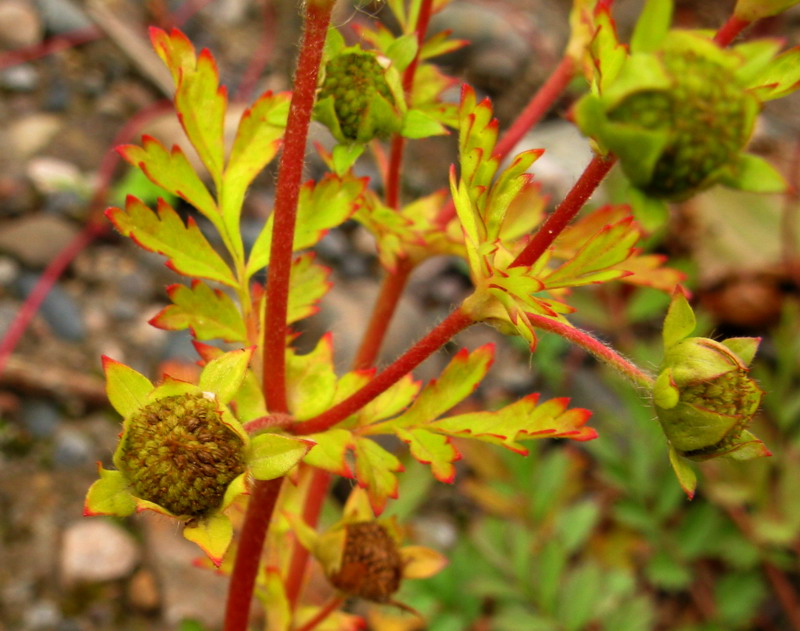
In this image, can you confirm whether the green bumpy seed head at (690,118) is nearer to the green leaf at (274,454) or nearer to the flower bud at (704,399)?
the flower bud at (704,399)

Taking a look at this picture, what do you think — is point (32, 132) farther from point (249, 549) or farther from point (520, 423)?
point (520, 423)

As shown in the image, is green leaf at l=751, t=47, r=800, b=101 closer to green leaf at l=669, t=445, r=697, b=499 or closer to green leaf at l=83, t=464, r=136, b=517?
green leaf at l=669, t=445, r=697, b=499

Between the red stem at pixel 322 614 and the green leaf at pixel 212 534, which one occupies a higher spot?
the green leaf at pixel 212 534

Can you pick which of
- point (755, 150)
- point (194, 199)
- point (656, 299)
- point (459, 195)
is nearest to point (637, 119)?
point (459, 195)

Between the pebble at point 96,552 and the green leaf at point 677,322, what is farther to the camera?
the pebble at point 96,552

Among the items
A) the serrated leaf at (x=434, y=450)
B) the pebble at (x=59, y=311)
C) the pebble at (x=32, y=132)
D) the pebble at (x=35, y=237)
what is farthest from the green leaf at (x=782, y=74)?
the pebble at (x=32, y=132)

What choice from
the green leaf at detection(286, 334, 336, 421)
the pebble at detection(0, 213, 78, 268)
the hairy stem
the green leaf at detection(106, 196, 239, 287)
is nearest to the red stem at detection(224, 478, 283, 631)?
the green leaf at detection(286, 334, 336, 421)

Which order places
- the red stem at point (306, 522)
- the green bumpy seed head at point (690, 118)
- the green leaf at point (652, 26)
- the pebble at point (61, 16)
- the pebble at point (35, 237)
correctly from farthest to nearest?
1. the pebble at point (61, 16)
2. the pebble at point (35, 237)
3. the red stem at point (306, 522)
4. the green leaf at point (652, 26)
5. the green bumpy seed head at point (690, 118)

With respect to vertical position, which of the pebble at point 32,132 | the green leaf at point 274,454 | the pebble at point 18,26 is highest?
the green leaf at point 274,454
